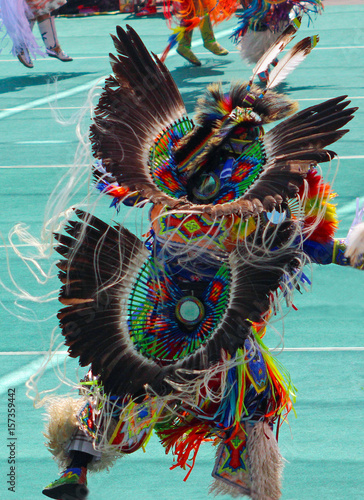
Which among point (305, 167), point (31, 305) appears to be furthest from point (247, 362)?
point (31, 305)

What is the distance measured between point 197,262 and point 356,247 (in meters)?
0.44

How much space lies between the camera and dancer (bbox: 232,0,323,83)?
7.54m

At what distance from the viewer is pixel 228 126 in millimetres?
2156

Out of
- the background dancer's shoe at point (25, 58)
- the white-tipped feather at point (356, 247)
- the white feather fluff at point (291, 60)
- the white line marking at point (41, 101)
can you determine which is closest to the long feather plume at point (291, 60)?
the white feather fluff at point (291, 60)

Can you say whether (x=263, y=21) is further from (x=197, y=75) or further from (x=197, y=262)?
(x=197, y=262)

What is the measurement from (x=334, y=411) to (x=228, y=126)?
4.32 ft

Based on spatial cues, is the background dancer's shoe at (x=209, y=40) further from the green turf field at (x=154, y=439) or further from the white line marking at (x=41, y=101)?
the green turf field at (x=154, y=439)

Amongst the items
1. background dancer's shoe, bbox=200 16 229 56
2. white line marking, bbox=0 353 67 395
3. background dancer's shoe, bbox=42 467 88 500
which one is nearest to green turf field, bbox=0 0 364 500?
white line marking, bbox=0 353 67 395

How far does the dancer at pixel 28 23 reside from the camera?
8695mm

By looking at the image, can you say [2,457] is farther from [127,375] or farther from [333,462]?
[333,462]

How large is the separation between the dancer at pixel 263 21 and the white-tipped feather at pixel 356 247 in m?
5.43

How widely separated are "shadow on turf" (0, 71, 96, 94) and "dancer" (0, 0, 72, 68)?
0.73 ft

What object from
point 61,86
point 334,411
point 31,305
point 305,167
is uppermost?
point 305,167

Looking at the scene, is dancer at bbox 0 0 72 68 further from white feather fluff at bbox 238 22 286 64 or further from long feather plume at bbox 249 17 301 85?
long feather plume at bbox 249 17 301 85
